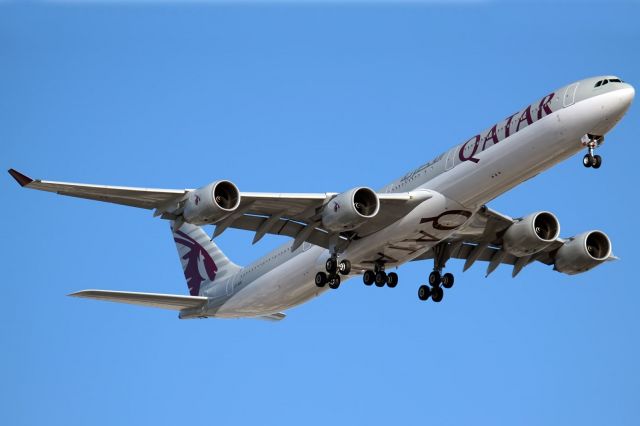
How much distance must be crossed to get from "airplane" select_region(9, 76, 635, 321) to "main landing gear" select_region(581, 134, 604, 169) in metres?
0.04

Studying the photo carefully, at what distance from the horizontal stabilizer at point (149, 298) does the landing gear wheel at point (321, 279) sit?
7.01 metres

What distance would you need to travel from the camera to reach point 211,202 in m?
37.8

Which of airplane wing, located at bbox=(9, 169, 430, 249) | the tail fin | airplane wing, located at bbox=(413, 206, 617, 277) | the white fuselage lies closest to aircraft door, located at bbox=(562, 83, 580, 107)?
Result: the white fuselage

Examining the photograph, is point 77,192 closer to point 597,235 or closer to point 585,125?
point 585,125

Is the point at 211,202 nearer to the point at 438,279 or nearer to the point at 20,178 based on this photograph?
the point at 20,178

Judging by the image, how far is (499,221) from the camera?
44531mm

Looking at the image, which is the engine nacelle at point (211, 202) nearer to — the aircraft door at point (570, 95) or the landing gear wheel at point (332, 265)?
the landing gear wheel at point (332, 265)

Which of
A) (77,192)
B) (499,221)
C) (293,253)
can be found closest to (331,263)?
(293,253)

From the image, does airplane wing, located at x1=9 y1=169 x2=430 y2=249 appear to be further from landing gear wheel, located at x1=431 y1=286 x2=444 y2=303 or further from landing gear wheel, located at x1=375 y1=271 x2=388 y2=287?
landing gear wheel, located at x1=431 y1=286 x2=444 y2=303

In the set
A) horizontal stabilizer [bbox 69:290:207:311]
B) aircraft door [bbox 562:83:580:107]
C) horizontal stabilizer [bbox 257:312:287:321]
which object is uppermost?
aircraft door [bbox 562:83:580:107]

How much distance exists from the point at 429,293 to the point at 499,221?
4071 millimetres

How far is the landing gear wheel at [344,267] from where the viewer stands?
43.0m

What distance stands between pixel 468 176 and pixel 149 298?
1442 cm

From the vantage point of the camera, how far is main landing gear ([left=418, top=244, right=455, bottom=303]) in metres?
45.8
